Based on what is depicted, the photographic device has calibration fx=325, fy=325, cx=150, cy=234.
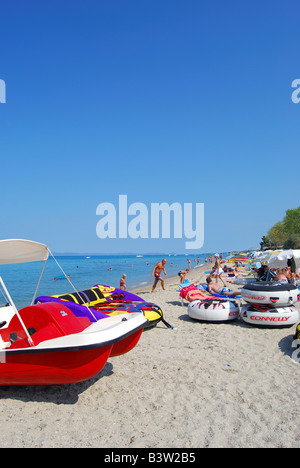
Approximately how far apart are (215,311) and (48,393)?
17.8ft

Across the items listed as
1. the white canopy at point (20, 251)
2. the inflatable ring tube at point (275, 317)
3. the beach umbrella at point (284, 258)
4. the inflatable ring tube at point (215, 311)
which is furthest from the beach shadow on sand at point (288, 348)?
the beach umbrella at point (284, 258)

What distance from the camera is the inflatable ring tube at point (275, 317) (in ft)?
27.1

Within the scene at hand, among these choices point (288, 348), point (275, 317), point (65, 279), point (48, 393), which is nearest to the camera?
point (48, 393)

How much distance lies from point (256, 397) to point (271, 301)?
13.1 ft

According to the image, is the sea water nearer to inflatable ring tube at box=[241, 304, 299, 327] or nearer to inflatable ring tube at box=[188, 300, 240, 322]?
inflatable ring tube at box=[188, 300, 240, 322]

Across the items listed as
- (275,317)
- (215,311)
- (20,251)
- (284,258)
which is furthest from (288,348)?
(284,258)

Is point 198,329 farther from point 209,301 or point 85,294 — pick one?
point 85,294

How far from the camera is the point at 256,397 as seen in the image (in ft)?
15.6

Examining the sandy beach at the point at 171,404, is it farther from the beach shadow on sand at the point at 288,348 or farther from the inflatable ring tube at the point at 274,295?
the inflatable ring tube at the point at 274,295

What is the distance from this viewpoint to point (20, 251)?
19.3 feet

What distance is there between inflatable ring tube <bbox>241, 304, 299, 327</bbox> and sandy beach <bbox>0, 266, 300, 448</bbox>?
4.13 feet

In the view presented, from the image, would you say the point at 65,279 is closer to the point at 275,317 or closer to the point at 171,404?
the point at 275,317

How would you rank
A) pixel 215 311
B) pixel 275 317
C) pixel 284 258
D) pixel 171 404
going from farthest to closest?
pixel 284 258 → pixel 215 311 → pixel 275 317 → pixel 171 404

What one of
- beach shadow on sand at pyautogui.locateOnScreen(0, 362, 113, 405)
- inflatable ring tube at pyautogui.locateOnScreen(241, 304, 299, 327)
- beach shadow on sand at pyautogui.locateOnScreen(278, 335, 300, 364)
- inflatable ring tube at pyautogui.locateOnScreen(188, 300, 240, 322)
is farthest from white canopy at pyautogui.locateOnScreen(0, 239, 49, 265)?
inflatable ring tube at pyautogui.locateOnScreen(241, 304, 299, 327)
